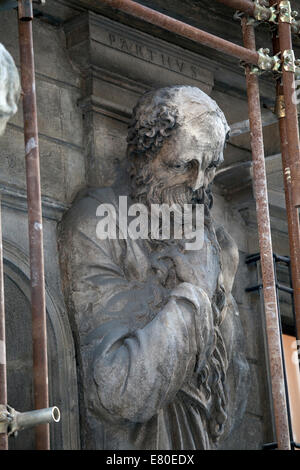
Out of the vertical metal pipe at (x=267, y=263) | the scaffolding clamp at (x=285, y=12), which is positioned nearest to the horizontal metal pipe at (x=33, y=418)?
the vertical metal pipe at (x=267, y=263)

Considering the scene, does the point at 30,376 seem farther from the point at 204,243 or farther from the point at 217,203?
the point at 217,203

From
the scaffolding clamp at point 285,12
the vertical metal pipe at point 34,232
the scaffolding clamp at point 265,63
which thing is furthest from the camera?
the scaffolding clamp at point 285,12

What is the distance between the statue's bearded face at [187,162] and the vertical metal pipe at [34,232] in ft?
3.27

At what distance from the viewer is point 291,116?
7852 millimetres

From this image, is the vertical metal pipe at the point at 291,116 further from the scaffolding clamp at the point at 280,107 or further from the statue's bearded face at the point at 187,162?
the statue's bearded face at the point at 187,162

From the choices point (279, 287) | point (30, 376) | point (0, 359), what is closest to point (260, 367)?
point (279, 287)

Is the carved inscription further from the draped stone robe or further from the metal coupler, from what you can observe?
the metal coupler

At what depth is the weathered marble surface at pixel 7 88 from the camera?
20.4 feet

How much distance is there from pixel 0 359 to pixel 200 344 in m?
1.46

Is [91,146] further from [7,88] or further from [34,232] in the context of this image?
[7,88]

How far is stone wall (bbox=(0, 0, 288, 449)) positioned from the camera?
7.38 m

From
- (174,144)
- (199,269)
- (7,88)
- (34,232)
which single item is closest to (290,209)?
(199,269)

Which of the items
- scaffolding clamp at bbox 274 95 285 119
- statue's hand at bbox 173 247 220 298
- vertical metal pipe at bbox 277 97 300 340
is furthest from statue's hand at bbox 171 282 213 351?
scaffolding clamp at bbox 274 95 285 119

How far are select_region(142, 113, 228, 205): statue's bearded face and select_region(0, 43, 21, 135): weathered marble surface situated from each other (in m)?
1.46
